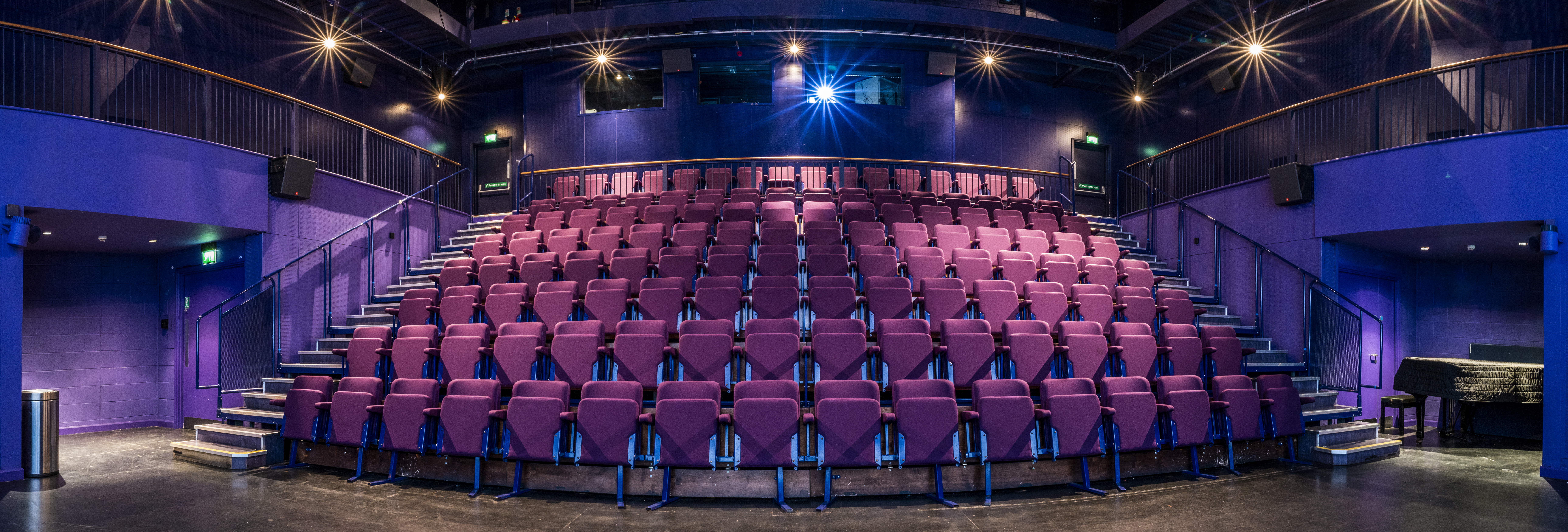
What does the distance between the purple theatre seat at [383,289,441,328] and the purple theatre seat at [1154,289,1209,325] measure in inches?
222

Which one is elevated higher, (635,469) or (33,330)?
(33,330)

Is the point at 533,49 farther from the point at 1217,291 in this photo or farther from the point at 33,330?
the point at 1217,291

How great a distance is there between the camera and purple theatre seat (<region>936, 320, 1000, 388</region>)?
15.6ft

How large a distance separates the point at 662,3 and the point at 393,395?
290 inches

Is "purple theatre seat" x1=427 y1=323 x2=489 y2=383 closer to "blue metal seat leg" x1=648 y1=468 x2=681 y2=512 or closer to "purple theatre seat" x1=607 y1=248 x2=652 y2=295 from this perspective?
"purple theatre seat" x1=607 y1=248 x2=652 y2=295

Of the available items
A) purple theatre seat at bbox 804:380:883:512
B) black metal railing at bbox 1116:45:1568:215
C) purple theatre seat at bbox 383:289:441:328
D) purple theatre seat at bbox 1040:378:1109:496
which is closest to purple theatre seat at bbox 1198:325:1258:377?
purple theatre seat at bbox 1040:378:1109:496

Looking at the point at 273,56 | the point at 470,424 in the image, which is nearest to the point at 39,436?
the point at 470,424

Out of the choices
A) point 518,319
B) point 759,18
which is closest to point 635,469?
point 518,319

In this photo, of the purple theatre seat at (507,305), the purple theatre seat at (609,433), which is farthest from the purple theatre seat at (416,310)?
the purple theatre seat at (609,433)

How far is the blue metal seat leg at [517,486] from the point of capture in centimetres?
420

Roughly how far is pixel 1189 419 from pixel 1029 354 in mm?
1000

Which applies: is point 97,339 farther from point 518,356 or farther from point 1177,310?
point 1177,310

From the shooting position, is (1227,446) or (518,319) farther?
(518,319)

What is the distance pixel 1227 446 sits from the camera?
487cm
